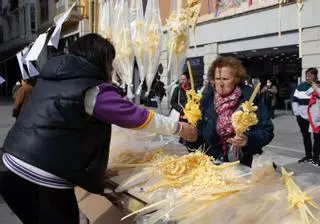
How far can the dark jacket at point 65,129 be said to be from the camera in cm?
212

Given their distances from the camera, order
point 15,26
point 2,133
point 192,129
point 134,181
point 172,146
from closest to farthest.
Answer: point 134,181 < point 192,129 < point 172,146 < point 2,133 < point 15,26

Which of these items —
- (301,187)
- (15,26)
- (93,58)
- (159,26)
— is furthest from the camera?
(15,26)

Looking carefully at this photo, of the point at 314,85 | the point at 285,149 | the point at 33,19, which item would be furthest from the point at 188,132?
the point at 33,19

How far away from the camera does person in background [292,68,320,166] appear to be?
23.4ft

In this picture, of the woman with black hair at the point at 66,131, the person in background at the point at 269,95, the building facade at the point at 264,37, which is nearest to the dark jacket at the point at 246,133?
the woman with black hair at the point at 66,131

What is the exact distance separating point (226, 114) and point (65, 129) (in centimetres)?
112

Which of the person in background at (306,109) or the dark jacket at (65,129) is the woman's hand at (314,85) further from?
the dark jacket at (65,129)

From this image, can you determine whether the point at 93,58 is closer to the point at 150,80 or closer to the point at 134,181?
the point at 134,181

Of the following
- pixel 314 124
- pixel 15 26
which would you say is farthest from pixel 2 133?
pixel 15 26

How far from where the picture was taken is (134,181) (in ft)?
7.99

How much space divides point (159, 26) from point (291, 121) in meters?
10.1

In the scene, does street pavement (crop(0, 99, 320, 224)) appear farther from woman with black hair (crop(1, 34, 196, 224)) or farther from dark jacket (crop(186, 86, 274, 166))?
woman with black hair (crop(1, 34, 196, 224))

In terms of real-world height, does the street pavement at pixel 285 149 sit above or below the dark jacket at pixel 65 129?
below

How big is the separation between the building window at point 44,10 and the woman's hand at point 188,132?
3100cm
